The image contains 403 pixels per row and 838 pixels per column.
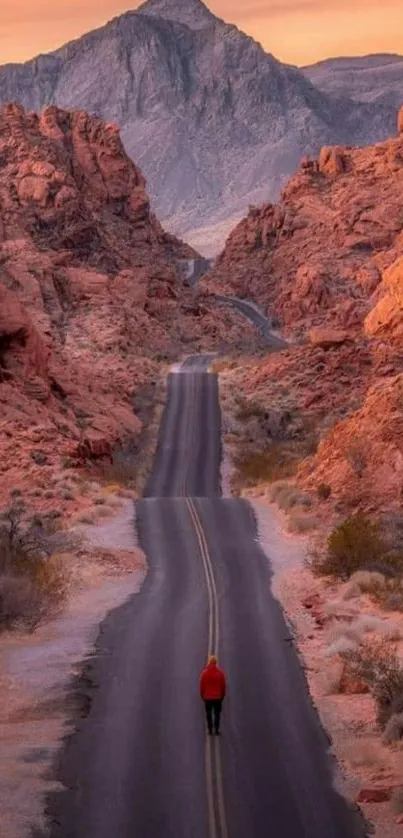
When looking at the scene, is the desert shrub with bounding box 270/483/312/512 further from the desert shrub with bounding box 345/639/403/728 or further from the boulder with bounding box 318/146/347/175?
the boulder with bounding box 318/146/347/175

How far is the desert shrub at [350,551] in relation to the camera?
40.8m

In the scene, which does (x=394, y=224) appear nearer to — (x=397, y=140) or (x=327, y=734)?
(x=397, y=140)

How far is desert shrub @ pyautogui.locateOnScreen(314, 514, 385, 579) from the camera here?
4075cm

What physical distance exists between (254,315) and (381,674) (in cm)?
12668

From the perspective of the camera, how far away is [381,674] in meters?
26.8

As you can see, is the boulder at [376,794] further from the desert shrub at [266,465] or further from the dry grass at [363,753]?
the desert shrub at [266,465]

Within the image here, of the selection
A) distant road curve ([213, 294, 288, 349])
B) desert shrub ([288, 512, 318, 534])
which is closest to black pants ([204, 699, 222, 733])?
desert shrub ([288, 512, 318, 534])

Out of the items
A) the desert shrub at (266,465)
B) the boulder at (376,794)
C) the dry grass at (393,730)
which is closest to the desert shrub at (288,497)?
the desert shrub at (266,465)

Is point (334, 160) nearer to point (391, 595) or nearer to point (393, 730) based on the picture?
point (391, 595)

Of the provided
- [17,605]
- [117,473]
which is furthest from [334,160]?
[17,605]

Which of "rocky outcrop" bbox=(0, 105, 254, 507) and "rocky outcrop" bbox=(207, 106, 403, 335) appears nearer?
"rocky outcrop" bbox=(0, 105, 254, 507)

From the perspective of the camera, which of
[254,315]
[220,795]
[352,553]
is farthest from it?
[254,315]

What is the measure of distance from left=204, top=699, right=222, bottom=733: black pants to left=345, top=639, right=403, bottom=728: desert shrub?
9.35 feet

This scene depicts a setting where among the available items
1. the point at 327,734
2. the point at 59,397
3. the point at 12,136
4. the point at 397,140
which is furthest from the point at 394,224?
the point at 327,734
